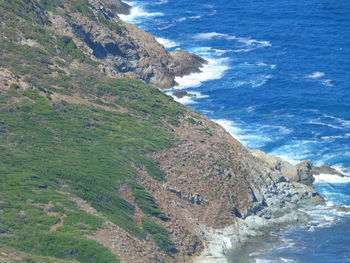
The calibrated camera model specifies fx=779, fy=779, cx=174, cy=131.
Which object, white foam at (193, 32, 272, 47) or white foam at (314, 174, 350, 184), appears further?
white foam at (193, 32, 272, 47)

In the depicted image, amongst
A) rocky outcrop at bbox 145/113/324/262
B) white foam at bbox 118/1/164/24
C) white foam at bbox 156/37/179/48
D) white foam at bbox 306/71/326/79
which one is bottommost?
rocky outcrop at bbox 145/113/324/262

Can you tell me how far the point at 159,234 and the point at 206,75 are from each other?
187 feet

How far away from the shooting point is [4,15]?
323 feet

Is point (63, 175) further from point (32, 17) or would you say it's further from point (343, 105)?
point (343, 105)

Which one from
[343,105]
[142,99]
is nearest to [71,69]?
[142,99]

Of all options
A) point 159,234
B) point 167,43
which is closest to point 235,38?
point 167,43

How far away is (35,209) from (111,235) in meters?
7.24

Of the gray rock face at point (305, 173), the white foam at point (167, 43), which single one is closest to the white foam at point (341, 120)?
the gray rock face at point (305, 173)

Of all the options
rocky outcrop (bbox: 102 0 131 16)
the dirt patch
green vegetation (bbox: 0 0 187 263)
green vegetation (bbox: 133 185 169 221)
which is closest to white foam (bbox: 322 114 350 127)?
green vegetation (bbox: 0 0 187 263)

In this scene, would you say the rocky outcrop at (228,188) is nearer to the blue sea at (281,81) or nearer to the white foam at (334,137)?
the blue sea at (281,81)

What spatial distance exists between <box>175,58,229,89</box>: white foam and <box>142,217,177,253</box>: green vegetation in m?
50.6

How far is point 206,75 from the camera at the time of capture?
128 metres

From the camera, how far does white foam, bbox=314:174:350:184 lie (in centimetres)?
9538

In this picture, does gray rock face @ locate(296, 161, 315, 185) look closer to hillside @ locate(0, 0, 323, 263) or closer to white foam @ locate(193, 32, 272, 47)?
hillside @ locate(0, 0, 323, 263)
